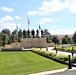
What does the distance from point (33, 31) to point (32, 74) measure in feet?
248

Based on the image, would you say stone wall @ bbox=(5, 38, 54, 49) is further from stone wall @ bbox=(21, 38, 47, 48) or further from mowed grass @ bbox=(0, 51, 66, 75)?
mowed grass @ bbox=(0, 51, 66, 75)

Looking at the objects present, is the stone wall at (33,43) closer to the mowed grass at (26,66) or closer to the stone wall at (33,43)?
the stone wall at (33,43)

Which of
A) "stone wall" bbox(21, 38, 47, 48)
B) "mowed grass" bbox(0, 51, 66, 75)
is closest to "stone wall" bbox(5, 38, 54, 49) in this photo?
"stone wall" bbox(21, 38, 47, 48)

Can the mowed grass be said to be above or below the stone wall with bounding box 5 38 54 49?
below

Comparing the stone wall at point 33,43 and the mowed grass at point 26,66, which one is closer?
the mowed grass at point 26,66

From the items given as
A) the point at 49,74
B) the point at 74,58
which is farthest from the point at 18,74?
the point at 74,58

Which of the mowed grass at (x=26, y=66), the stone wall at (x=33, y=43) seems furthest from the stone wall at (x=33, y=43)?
the mowed grass at (x=26, y=66)

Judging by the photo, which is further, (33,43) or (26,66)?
(33,43)

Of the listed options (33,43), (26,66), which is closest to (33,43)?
(33,43)

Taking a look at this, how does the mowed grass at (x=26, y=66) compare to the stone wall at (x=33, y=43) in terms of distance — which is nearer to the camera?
the mowed grass at (x=26, y=66)

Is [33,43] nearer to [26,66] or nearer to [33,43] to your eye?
[33,43]

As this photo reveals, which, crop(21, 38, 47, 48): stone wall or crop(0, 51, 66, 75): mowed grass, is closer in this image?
crop(0, 51, 66, 75): mowed grass

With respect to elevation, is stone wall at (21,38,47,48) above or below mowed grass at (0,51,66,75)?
above

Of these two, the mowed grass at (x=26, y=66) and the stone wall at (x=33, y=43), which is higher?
the stone wall at (x=33, y=43)
